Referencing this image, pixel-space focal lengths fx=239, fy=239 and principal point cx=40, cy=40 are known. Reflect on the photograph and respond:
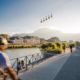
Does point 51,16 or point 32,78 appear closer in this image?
point 32,78

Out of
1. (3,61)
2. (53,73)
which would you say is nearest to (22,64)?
(53,73)

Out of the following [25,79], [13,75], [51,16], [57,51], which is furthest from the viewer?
[57,51]

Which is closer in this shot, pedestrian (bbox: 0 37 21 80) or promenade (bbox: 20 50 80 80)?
pedestrian (bbox: 0 37 21 80)

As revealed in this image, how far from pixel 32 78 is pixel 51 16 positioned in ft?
69.5

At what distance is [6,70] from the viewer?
121 inches

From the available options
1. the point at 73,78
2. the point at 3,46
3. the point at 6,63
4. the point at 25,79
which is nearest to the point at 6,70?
the point at 6,63

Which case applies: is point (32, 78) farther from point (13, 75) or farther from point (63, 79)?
point (13, 75)

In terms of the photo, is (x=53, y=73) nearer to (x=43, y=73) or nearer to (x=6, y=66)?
(x=43, y=73)

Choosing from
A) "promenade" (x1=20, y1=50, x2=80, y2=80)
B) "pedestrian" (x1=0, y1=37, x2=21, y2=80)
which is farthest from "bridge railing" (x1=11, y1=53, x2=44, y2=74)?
"pedestrian" (x1=0, y1=37, x2=21, y2=80)

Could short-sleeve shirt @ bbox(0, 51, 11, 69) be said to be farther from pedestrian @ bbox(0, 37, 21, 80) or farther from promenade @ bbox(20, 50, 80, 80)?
promenade @ bbox(20, 50, 80, 80)

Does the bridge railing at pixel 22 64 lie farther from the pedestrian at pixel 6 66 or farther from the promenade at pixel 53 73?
the pedestrian at pixel 6 66

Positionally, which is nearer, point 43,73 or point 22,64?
point 43,73

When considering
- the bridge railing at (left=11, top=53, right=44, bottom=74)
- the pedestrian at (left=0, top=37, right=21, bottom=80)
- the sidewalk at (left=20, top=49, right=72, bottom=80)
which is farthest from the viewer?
the bridge railing at (left=11, top=53, right=44, bottom=74)

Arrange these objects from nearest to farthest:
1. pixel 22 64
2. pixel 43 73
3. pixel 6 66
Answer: pixel 6 66 < pixel 43 73 < pixel 22 64
